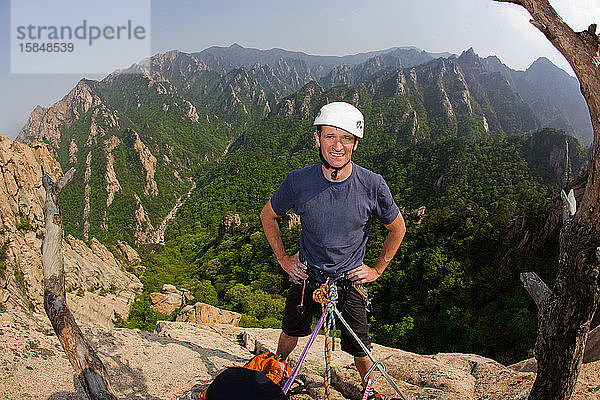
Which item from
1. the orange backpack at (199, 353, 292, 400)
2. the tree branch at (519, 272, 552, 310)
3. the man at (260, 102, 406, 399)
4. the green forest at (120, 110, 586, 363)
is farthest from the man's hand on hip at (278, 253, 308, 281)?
the green forest at (120, 110, 586, 363)

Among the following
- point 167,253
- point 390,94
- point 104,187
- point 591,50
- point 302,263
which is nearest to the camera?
point 591,50

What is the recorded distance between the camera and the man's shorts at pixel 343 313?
3.46m

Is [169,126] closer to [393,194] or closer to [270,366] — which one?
[393,194]

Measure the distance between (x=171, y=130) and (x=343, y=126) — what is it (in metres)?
159

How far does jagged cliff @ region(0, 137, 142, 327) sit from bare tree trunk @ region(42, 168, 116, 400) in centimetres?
1503

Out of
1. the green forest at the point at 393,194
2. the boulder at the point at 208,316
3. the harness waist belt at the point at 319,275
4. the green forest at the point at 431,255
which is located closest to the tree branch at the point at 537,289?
the harness waist belt at the point at 319,275

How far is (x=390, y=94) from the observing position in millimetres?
128875

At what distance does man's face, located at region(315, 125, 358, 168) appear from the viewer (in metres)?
3.10

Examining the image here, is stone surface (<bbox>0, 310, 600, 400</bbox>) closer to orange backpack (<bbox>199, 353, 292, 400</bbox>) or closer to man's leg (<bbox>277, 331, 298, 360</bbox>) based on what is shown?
man's leg (<bbox>277, 331, 298, 360</bbox>)

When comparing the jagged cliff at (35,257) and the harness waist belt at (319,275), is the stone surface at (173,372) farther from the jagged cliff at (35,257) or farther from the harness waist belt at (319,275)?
the jagged cliff at (35,257)

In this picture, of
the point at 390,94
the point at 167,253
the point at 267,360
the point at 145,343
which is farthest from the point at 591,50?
the point at 390,94

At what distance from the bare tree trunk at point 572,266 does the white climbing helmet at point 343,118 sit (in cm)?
157

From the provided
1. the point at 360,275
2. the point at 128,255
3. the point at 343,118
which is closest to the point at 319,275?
the point at 360,275

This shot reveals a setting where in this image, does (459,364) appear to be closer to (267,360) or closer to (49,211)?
(267,360)
